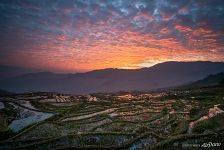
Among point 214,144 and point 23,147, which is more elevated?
point 214,144

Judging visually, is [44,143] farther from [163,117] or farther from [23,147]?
[163,117]

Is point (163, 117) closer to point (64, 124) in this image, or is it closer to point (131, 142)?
point (64, 124)

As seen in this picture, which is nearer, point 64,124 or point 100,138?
point 100,138

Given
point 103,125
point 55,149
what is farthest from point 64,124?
point 55,149

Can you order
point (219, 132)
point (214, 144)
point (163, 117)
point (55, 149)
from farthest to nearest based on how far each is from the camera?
point (163, 117) < point (55, 149) < point (219, 132) < point (214, 144)

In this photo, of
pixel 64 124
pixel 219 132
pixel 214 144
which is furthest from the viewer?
pixel 64 124

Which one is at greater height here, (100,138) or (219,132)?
(219,132)

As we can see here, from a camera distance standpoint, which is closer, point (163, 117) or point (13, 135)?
point (13, 135)

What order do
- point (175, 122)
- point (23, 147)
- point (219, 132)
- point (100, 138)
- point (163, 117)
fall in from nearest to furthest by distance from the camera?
point (219, 132)
point (23, 147)
point (100, 138)
point (175, 122)
point (163, 117)

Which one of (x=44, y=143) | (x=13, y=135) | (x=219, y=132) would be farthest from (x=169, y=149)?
(x=13, y=135)
